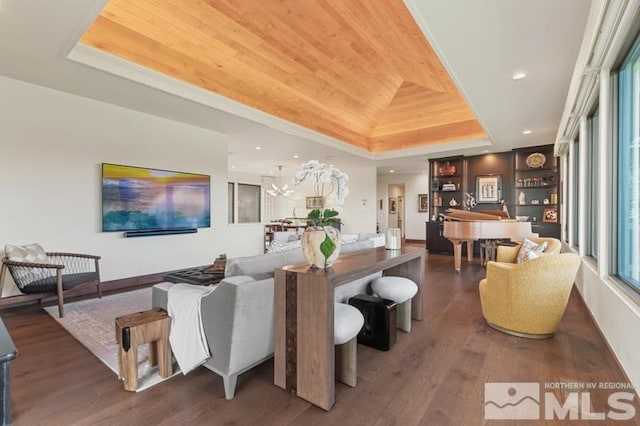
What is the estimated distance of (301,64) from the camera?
5137mm

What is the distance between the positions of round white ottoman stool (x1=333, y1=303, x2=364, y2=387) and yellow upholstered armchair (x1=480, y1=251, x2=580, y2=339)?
5.31 feet

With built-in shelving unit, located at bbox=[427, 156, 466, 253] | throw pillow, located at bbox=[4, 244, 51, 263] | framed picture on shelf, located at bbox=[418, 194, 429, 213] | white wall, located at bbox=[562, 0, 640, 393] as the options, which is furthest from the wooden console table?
framed picture on shelf, located at bbox=[418, 194, 429, 213]

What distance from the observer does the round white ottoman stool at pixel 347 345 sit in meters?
1.97

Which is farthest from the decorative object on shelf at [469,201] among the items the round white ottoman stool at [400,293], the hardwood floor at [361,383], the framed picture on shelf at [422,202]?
the round white ottoman stool at [400,293]

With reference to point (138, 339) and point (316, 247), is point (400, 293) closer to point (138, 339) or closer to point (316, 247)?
point (316, 247)

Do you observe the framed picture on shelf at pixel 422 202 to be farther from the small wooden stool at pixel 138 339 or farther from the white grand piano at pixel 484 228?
the small wooden stool at pixel 138 339

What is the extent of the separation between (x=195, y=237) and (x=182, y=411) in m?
4.18

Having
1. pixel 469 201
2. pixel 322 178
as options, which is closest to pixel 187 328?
pixel 322 178

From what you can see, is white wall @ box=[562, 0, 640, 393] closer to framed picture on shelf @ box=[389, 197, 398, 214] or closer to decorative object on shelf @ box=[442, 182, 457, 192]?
decorative object on shelf @ box=[442, 182, 457, 192]

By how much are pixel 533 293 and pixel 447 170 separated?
19.5 feet

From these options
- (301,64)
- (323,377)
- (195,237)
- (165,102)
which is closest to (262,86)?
(301,64)

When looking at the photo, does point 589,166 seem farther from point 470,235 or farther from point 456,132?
point 456,132

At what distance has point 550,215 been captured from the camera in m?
7.00

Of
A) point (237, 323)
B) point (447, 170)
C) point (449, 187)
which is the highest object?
point (447, 170)
